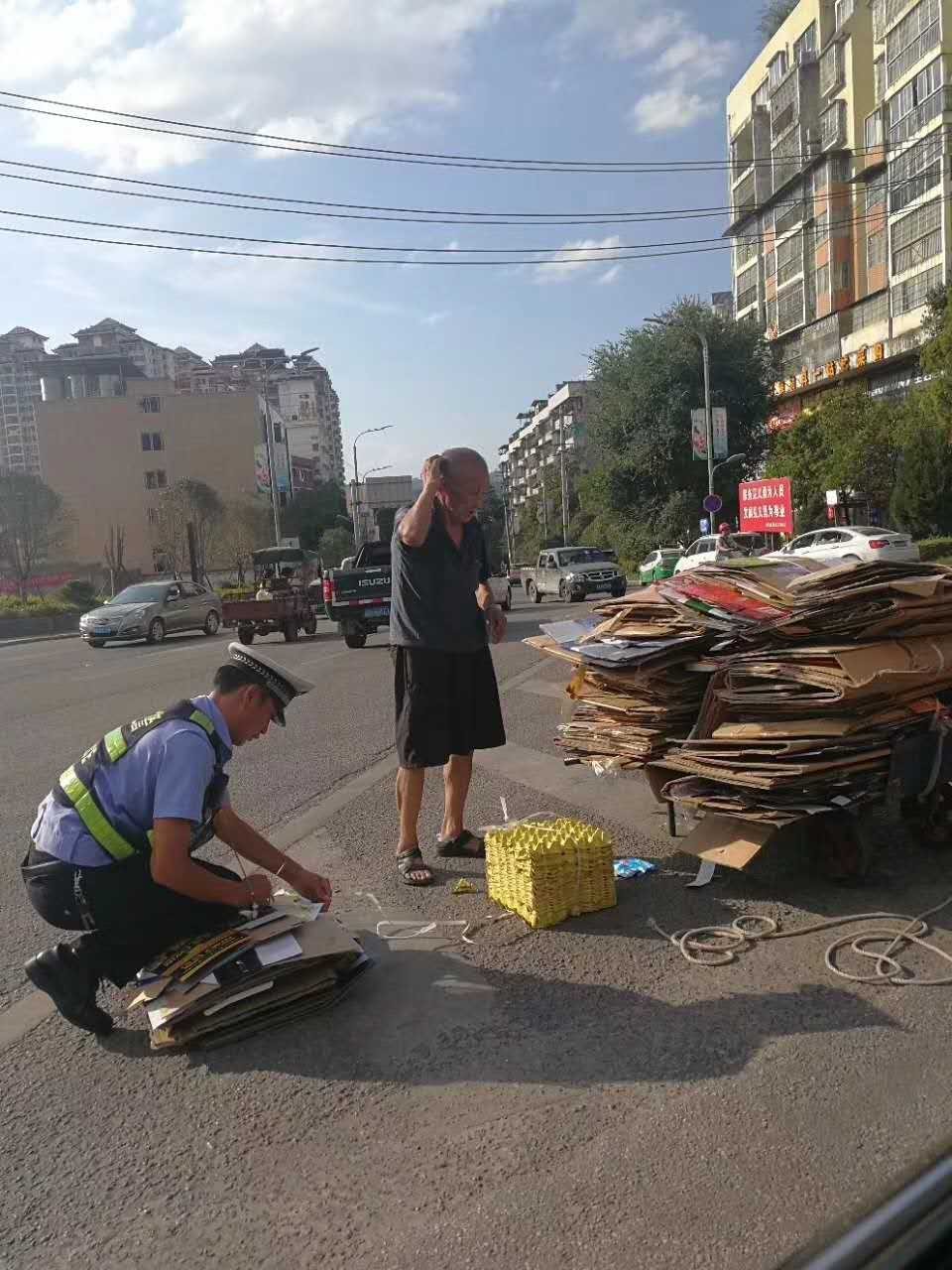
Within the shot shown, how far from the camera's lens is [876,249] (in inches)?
2217

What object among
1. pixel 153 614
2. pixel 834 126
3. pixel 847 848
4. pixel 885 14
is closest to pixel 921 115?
pixel 885 14

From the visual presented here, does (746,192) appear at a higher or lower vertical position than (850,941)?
higher

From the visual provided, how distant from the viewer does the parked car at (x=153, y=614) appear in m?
24.2

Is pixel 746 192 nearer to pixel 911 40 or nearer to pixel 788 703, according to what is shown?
pixel 911 40

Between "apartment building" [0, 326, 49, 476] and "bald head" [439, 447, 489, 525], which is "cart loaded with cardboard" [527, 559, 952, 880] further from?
"apartment building" [0, 326, 49, 476]

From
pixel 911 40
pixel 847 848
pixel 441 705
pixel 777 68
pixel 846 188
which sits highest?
pixel 777 68

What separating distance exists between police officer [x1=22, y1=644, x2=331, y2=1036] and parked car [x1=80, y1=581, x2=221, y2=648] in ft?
72.1

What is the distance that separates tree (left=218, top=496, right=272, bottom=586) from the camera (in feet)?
215

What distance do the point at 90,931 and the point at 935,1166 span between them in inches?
106

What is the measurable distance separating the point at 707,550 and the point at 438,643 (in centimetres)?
2770

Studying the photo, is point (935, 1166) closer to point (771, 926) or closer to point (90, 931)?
point (771, 926)

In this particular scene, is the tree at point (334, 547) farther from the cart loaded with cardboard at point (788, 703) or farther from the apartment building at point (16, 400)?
the apartment building at point (16, 400)

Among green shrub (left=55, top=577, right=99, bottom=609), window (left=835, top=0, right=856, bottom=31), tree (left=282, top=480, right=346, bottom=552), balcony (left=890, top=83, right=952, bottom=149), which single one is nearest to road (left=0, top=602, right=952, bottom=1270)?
green shrub (left=55, top=577, right=99, bottom=609)

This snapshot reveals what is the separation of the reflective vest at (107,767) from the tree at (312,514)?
80258 mm
